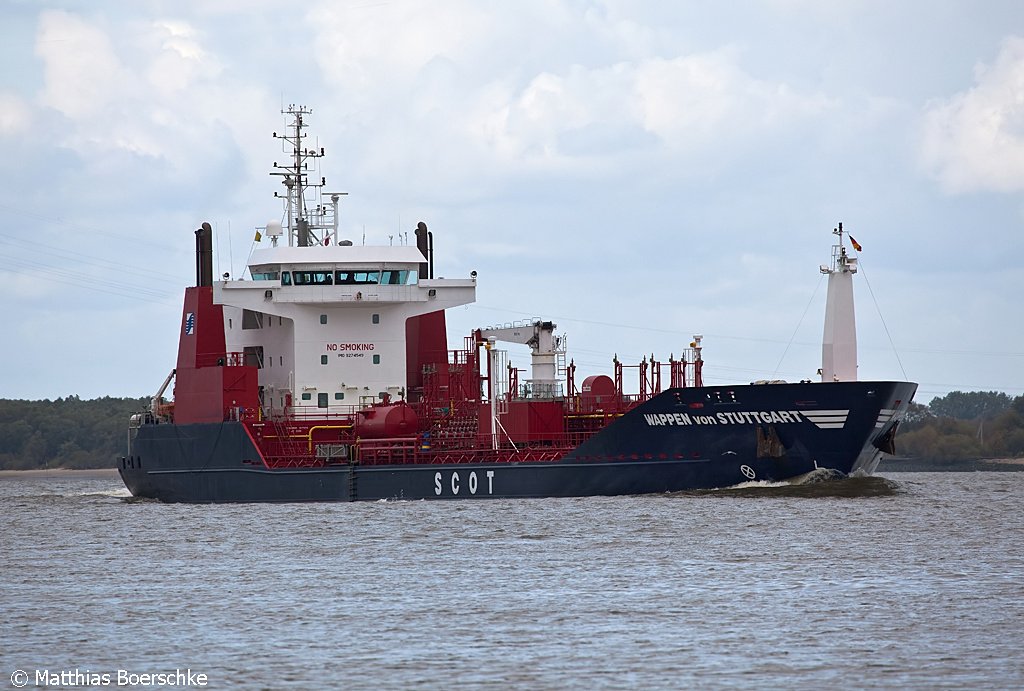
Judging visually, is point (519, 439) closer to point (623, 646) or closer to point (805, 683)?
point (623, 646)

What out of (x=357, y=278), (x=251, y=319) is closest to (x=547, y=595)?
(x=357, y=278)

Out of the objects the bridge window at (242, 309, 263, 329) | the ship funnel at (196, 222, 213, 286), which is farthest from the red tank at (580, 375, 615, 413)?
the ship funnel at (196, 222, 213, 286)

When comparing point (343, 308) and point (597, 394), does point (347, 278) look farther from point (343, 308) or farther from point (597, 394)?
point (597, 394)

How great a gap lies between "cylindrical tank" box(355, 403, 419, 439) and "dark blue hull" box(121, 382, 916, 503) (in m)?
0.90

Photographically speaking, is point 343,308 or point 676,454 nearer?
point 676,454

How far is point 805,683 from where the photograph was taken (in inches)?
637

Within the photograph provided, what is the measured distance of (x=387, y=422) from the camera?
38844 millimetres

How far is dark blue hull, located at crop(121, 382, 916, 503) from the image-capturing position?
114ft

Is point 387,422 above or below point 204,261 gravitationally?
below

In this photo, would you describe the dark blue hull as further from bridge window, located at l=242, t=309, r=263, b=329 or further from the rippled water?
bridge window, located at l=242, t=309, r=263, b=329

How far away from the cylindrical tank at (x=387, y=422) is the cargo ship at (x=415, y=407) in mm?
49

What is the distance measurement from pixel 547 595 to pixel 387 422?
16.8 metres

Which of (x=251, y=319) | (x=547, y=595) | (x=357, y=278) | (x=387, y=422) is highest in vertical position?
(x=357, y=278)

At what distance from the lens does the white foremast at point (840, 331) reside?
36.4 m
